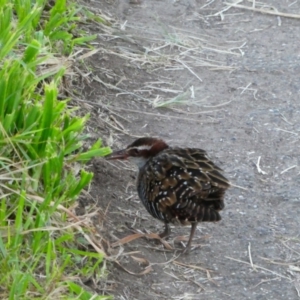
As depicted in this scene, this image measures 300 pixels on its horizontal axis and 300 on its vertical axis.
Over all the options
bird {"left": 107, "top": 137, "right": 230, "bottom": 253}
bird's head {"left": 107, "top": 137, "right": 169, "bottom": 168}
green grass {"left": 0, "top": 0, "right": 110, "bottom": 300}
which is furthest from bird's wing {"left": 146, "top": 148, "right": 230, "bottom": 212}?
green grass {"left": 0, "top": 0, "right": 110, "bottom": 300}

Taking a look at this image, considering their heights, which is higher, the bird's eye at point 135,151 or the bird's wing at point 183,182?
the bird's eye at point 135,151

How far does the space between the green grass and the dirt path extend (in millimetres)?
478

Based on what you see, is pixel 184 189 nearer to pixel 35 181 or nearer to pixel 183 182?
pixel 183 182

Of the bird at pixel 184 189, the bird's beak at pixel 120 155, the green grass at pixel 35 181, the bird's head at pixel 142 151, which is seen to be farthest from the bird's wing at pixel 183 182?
the green grass at pixel 35 181

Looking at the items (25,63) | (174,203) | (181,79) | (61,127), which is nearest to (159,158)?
(174,203)

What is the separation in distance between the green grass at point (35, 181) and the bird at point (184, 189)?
0.50 meters

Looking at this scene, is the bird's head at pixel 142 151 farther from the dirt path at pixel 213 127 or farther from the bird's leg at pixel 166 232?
the bird's leg at pixel 166 232

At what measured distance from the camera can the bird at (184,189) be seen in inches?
222

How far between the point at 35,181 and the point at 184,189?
1.13 m

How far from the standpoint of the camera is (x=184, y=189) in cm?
564

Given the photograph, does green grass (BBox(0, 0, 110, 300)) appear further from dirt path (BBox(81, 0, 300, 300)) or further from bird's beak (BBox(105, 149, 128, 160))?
dirt path (BBox(81, 0, 300, 300))

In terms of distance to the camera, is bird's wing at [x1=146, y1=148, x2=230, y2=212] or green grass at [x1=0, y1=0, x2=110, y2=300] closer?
green grass at [x1=0, y1=0, x2=110, y2=300]

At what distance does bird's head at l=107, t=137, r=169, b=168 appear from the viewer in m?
6.01

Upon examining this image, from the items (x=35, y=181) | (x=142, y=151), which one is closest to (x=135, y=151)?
(x=142, y=151)
